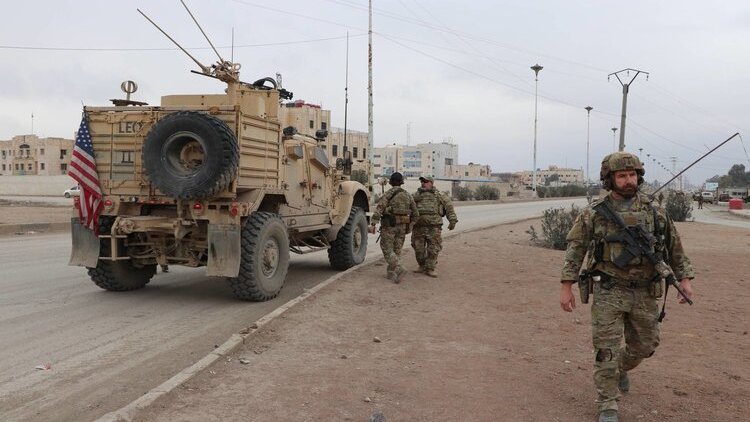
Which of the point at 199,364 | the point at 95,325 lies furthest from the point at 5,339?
the point at 199,364

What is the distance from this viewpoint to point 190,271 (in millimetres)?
9820

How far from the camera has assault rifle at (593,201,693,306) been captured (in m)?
3.68

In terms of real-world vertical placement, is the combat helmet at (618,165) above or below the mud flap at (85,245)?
above

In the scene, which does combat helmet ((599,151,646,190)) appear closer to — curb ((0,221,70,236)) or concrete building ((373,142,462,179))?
curb ((0,221,70,236))

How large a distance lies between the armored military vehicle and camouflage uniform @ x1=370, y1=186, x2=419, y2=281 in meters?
1.42

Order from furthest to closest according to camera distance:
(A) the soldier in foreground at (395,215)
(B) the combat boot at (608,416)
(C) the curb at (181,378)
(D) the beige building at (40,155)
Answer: (D) the beige building at (40,155), (A) the soldier in foreground at (395,215), (B) the combat boot at (608,416), (C) the curb at (181,378)

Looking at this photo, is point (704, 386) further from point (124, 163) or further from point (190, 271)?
point (190, 271)

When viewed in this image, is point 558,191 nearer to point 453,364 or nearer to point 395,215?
point 395,215

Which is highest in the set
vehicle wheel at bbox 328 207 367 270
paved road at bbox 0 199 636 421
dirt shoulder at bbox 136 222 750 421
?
Result: vehicle wheel at bbox 328 207 367 270

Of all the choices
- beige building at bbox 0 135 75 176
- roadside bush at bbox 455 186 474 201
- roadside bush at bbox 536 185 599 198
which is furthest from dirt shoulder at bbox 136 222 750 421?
beige building at bbox 0 135 75 176

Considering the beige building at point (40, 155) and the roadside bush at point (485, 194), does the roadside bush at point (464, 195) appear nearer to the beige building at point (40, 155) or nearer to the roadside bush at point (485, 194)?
the roadside bush at point (485, 194)

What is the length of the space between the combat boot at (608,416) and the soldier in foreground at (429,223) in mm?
5748

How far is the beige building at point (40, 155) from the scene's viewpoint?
96.8 m

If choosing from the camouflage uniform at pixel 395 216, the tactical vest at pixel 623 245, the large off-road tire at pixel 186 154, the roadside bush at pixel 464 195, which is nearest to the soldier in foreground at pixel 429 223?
the camouflage uniform at pixel 395 216
